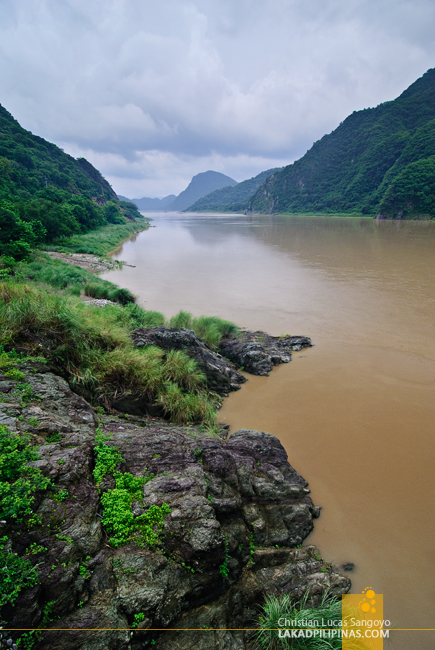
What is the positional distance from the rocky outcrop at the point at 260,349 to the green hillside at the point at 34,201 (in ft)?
46.8

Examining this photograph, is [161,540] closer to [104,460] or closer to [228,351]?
[104,460]

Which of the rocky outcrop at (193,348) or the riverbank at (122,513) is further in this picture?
the rocky outcrop at (193,348)

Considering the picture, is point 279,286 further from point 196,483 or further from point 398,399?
point 196,483

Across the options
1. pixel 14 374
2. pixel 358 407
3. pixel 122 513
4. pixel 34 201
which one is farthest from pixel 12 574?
pixel 34 201

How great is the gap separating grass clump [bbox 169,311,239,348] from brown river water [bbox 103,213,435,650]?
6.64 ft

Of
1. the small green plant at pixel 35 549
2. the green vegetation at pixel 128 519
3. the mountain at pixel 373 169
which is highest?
the mountain at pixel 373 169

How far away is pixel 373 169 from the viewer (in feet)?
340

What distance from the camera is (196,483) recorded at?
400 centimetres

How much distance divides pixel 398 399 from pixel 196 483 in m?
6.25

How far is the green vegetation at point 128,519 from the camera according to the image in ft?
10.5

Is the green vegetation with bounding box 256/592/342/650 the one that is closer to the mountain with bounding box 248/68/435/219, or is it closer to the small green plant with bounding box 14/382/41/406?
the small green plant with bounding box 14/382/41/406

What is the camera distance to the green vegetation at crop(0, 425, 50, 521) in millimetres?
2798

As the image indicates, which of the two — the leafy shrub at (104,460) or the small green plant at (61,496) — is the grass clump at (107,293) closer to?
the leafy shrub at (104,460)

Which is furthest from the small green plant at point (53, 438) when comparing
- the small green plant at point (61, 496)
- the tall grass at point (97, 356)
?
the tall grass at point (97, 356)
